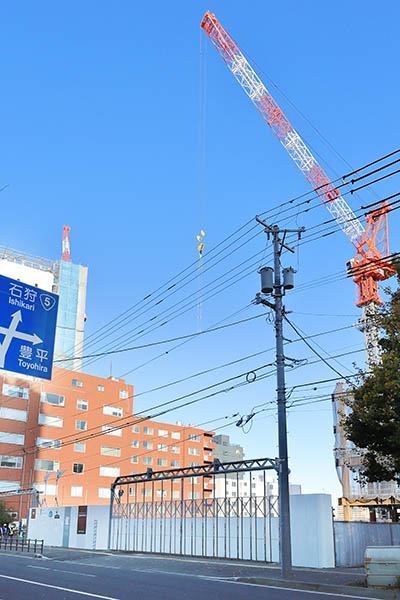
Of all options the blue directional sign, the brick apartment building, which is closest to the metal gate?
the blue directional sign

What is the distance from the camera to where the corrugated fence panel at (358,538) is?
2469 centimetres

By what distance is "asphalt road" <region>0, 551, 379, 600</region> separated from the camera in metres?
15.0

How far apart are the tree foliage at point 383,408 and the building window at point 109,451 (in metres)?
66.4

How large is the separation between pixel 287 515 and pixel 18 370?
1014 cm

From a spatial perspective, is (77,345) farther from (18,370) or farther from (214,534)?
(18,370)

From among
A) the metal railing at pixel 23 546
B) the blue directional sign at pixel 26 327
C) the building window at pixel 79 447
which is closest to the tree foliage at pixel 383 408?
the blue directional sign at pixel 26 327

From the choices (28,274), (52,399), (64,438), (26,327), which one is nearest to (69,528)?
(26,327)

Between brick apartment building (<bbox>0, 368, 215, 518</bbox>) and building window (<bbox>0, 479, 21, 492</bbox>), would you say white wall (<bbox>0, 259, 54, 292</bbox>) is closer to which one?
brick apartment building (<bbox>0, 368, 215, 518</bbox>)

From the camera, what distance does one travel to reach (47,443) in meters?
76.2

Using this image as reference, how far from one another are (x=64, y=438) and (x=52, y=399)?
17.6ft

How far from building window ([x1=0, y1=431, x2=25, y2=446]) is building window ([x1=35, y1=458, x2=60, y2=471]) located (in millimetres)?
3114

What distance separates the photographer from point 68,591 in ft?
51.8

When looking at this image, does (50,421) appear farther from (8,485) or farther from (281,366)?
(281,366)

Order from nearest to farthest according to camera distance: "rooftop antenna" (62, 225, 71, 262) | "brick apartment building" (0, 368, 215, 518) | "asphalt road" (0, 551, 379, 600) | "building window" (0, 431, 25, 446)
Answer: "asphalt road" (0, 551, 379, 600) < "building window" (0, 431, 25, 446) < "brick apartment building" (0, 368, 215, 518) < "rooftop antenna" (62, 225, 71, 262)
